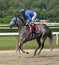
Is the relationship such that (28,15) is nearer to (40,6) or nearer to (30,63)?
(30,63)

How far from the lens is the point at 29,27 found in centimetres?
993

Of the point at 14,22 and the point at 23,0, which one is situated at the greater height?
the point at 14,22

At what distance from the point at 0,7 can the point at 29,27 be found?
8415 centimetres

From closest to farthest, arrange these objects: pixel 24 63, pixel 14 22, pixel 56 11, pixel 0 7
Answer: pixel 24 63, pixel 14 22, pixel 56 11, pixel 0 7

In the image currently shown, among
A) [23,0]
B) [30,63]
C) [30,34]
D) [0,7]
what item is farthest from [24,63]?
[23,0]

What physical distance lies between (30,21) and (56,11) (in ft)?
257

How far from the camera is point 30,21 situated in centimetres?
996

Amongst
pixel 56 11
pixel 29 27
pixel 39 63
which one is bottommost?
pixel 56 11

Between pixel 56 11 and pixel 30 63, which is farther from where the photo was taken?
pixel 56 11

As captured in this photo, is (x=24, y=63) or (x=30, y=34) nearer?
(x=24, y=63)

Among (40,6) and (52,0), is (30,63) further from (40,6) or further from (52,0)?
(52,0)

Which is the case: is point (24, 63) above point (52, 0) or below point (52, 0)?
above

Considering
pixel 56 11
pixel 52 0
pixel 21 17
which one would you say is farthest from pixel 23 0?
pixel 21 17

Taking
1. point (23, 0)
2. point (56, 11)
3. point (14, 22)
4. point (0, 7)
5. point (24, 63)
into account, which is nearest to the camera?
point (24, 63)
